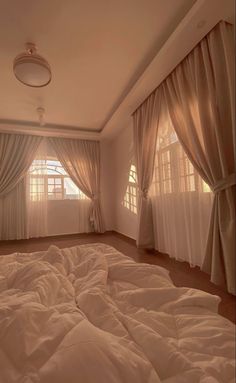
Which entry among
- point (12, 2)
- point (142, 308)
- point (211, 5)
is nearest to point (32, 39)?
point (12, 2)

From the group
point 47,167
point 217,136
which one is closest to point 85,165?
point 47,167

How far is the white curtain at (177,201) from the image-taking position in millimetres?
2021

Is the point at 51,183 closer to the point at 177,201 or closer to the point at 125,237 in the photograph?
the point at 125,237

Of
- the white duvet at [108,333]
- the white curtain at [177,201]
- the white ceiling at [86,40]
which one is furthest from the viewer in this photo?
the white curtain at [177,201]

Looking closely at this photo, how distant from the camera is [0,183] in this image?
3.81m

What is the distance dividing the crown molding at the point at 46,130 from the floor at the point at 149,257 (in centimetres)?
229

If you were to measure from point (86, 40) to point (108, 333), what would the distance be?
7.93 feet

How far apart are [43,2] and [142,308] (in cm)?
232

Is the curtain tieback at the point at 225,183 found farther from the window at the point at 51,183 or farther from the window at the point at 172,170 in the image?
the window at the point at 51,183

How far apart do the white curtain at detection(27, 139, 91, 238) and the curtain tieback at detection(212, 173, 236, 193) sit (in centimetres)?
325

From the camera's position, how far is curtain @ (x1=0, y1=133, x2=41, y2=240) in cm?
386

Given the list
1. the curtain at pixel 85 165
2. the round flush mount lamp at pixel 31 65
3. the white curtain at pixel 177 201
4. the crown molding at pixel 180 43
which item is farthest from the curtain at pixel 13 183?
the white curtain at pixel 177 201

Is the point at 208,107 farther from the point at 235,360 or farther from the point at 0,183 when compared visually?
the point at 0,183

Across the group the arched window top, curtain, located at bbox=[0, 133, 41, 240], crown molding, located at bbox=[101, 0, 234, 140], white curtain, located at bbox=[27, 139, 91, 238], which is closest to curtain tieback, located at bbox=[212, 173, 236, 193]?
crown molding, located at bbox=[101, 0, 234, 140]
